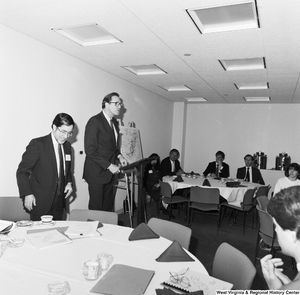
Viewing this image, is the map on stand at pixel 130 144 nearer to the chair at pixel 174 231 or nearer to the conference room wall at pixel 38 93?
the conference room wall at pixel 38 93

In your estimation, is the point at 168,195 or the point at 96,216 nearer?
the point at 96,216

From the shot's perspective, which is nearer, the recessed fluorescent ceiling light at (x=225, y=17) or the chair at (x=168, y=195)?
the recessed fluorescent ceiling light at (x=225, y=17)

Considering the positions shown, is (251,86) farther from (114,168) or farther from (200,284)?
(200,284)

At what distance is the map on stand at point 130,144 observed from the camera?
6314 mm

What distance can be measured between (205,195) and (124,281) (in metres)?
4.00

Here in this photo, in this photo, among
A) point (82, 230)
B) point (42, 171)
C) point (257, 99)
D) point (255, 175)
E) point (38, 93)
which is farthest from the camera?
point (257, 99)

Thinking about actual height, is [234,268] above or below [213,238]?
above

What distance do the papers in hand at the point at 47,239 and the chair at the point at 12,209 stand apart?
1.02 meters

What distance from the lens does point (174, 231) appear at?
2508 millimetres

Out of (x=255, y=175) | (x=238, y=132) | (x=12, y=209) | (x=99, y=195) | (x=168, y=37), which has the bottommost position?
(x=12, y=209)

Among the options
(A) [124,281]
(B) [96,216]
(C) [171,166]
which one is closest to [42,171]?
(B) [96,216]

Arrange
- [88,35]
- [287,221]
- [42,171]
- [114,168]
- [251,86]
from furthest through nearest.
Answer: [251,86] → [88,35] → [114,168] → [42,171] → [287,221]

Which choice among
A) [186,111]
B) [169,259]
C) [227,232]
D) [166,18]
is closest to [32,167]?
[169,259]

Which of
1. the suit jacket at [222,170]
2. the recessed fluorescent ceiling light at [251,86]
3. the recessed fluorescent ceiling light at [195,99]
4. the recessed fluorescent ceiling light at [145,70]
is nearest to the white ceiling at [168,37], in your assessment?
the recessed fluorescent ceiling light at [145,70]
